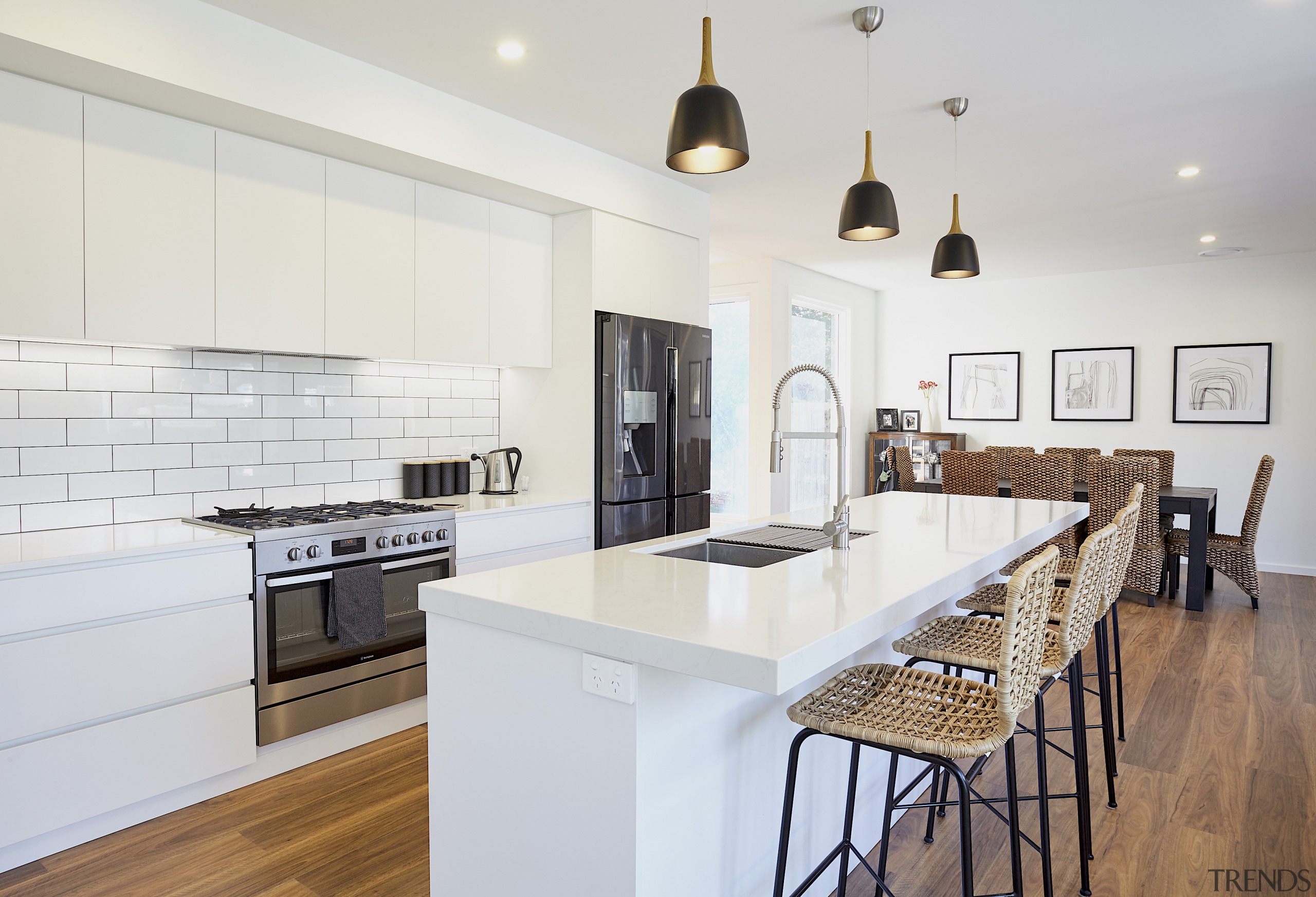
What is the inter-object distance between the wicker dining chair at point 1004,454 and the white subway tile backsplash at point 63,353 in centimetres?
522

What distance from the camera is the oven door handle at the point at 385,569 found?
2.76 metres

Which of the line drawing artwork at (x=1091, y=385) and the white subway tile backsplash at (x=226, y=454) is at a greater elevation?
the line drawing artwork at (x=1091, y=385)

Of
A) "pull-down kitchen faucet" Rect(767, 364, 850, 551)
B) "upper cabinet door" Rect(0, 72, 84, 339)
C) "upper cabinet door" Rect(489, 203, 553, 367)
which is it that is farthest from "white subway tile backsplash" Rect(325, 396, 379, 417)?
"pull-down kitchen faucet" Rect(767, 364, 850, 551)

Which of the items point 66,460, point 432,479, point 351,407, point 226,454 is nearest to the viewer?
point 66,460

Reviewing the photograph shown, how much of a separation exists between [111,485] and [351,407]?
1007mm

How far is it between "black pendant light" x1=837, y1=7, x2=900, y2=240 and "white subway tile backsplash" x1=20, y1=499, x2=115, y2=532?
2.78 m

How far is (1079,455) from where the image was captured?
20.8 ft

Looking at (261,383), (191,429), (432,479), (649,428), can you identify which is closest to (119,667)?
(191,429)

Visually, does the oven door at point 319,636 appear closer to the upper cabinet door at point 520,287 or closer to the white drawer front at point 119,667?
the white drawer front at point 119,667

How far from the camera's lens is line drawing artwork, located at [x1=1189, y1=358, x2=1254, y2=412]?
653cm

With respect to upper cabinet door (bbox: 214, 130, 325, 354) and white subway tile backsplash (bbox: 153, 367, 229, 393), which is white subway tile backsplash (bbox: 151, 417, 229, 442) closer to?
white subway tile backsplash (bbox: 153, 367, 229, 393)

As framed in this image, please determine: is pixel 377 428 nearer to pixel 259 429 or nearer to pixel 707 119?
pixel 259 429

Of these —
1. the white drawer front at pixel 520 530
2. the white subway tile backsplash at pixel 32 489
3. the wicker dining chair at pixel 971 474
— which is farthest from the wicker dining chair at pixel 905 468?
the white subway tile backsplash at pixel 32 489

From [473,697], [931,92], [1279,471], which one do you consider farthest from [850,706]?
[1279,471]
